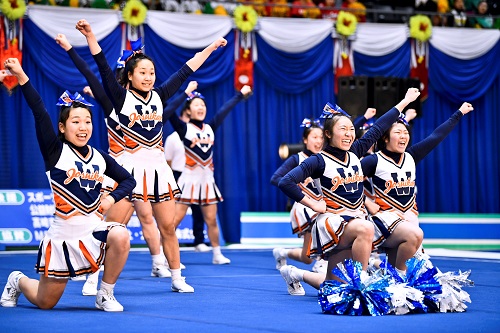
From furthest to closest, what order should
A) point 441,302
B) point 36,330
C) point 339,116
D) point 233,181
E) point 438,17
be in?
point 438,17, point 233,181, point 339,116, point 441,302, point 36,330

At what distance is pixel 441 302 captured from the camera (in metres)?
5.18

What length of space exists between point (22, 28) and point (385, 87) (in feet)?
15.4

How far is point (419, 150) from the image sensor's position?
21.7 ft

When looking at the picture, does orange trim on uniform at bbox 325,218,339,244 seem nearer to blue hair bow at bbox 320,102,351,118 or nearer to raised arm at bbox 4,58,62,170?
blue hair bow at bbox 320,102,351,118

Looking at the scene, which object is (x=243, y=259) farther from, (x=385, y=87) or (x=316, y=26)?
(x=316, y=26)

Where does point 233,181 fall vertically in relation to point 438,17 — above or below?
below

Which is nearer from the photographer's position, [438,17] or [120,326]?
[120,326]

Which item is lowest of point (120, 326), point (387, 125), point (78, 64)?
point (120, 326)

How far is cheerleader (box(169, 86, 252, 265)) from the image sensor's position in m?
9.27

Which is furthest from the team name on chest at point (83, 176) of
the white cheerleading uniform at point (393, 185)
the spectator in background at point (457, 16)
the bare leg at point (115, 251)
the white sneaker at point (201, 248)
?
the spectator in background at point (457, 16)

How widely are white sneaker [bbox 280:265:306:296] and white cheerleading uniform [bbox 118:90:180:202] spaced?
96cm

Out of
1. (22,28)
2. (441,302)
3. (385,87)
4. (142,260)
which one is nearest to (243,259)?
(142,260)

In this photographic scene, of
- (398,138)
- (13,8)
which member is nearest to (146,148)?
(398,138)

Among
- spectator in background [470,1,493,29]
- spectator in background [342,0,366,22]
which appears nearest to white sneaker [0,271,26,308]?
spectator in background [342,0,366,22]
